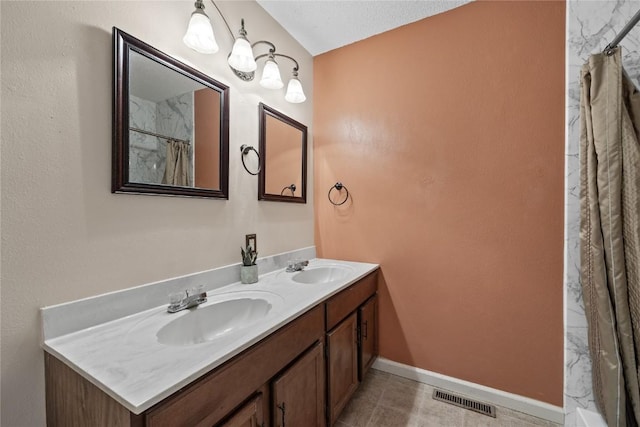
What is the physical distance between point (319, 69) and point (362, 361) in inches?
89.0

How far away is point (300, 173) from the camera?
2031 mm

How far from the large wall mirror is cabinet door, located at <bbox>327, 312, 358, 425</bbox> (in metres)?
0.97

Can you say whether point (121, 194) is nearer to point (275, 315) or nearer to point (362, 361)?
point (275, 315)

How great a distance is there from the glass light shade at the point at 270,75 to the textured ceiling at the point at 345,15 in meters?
0.47

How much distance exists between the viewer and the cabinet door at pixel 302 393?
93cm

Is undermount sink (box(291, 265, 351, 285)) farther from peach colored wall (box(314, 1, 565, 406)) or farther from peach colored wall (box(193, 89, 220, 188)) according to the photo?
peach colored wall (box(193, 89, 220, 188))

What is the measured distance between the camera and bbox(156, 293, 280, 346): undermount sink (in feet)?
3.26

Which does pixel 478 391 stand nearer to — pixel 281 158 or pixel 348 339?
pixel 348 339

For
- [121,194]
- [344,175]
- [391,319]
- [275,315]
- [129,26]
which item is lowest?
[391,319]

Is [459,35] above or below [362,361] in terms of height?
above

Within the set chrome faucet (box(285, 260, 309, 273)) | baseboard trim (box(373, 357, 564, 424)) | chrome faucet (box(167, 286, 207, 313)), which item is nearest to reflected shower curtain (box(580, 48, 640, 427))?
baseboard trim (box(373, 357, 564, 424))

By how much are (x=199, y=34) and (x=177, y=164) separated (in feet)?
1.88

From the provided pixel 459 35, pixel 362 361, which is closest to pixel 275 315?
pixel 362 361

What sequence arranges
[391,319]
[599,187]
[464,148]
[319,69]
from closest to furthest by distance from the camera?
[599,187] → [464,148] → [391,319] → [319,69]
